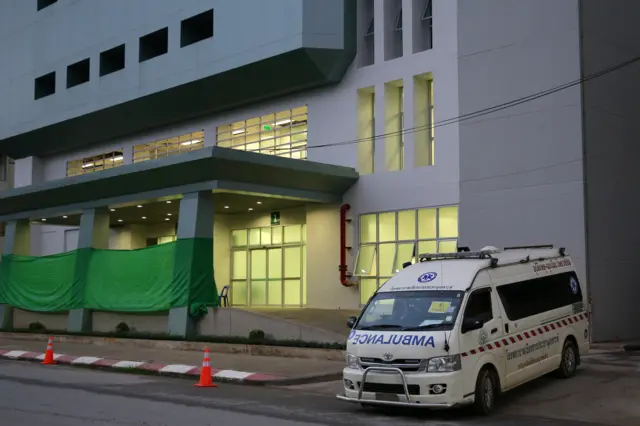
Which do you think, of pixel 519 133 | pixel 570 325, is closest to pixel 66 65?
pixel 519 133

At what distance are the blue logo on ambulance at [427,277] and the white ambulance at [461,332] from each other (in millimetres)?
Result: 21

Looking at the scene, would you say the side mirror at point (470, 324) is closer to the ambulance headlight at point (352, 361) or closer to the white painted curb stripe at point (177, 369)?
the ambulance headlight at point (352, 361)

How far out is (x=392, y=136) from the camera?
26953 millimetres

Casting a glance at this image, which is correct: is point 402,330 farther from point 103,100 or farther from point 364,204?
point 103,100

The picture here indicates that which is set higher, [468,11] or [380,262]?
[468,11]

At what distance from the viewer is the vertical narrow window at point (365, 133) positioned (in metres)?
27.5

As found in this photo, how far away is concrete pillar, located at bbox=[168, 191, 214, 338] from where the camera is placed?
2434 centimetres

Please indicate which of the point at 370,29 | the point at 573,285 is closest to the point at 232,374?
the point at 573,285

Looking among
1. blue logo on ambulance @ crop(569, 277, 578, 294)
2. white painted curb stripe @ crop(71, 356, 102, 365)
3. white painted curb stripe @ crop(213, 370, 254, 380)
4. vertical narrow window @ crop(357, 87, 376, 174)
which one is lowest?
white painted curb stripe @ crop(71, 356, 102, 365)

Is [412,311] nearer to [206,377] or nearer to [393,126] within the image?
[206,377]

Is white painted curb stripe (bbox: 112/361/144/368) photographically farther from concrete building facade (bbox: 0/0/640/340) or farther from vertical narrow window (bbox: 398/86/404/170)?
vertical narrow window (bbox: 398/86/404/170)

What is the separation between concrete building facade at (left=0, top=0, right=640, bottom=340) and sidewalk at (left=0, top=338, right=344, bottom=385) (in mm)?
2846

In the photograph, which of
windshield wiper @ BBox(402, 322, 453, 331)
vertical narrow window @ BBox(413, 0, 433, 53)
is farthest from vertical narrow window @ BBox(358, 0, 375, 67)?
windshield wiper @ BBox(402, 322, 453, 331)

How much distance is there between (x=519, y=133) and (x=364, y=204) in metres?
7.24
